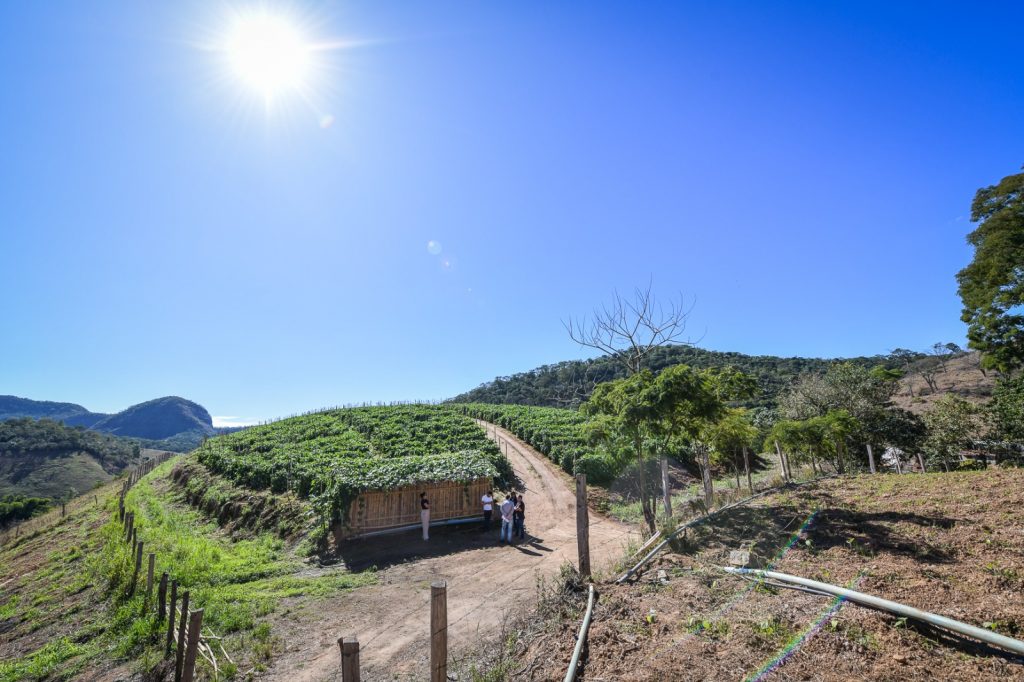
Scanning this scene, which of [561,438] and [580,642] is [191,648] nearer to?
[580,642]

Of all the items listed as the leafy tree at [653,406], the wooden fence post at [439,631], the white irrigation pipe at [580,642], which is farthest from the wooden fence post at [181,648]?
the leafy tree at [653,406]

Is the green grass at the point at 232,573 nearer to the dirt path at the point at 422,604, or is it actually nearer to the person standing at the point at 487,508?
the dirt path at the point at 422,604

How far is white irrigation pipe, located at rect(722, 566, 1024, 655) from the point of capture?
4297mm

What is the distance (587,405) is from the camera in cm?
1373

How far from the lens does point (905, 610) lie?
16.7ft

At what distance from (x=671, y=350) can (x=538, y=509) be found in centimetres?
7813

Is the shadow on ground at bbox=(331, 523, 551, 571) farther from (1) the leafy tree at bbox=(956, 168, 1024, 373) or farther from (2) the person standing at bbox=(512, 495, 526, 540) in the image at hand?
(1) the leafy tree at bbox=(956, 168, 1024, 373)

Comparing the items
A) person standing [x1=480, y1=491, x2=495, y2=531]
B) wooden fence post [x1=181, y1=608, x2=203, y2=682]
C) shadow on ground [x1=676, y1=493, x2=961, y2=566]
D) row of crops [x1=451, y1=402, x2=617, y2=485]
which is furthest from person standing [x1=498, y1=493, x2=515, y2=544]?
wooden fence post [x1=181, y1=608, x2=203, y2=682]

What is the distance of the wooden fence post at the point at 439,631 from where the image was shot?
493 centimetres

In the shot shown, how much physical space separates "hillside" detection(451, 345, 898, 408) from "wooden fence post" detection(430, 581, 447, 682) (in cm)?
6494

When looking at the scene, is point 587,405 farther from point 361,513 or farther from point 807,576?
point 361,513

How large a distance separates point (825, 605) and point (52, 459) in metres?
131

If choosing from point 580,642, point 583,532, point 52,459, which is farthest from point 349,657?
point 52,459

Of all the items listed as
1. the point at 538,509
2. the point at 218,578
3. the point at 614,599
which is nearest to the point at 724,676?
the point at 614,599
